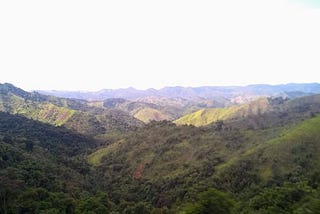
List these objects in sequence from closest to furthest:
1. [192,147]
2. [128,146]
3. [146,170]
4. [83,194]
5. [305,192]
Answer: [305,192]
[83,194]
[146,170]
[192,147]
[128,146]

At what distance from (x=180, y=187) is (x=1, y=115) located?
112 m

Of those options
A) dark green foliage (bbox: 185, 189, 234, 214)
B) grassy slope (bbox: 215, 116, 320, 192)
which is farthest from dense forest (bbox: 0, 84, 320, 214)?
grassy slope (bbox: 215, 116, 320, 192)

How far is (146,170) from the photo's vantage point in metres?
131

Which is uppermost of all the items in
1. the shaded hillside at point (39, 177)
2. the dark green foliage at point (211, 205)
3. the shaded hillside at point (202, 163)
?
the dark green foliage at point (211, 205)

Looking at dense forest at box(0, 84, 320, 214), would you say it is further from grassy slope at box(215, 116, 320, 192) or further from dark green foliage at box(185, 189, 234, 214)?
grassy slope at box(215, 116, 320, 192)

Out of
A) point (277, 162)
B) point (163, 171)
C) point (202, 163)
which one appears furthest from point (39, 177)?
point (277, 162)

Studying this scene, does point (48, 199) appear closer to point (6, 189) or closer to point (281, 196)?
point (6, 189)

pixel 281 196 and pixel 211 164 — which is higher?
pixel 281 196

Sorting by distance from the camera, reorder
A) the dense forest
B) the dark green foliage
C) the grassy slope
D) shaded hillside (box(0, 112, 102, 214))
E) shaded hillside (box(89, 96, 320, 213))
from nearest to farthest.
Answer: the dark green foliage, the dense forest, shaded hillside (box(0, 112, 102, 214)), shaded hillside (box(89, 96, 320, 213)), the grassy slope

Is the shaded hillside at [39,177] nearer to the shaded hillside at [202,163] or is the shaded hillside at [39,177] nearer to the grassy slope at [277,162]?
the shaded hillside at [202,163]

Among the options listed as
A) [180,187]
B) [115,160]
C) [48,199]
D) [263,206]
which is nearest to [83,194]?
[48,199]

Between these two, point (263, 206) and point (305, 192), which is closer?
point (263, 206)

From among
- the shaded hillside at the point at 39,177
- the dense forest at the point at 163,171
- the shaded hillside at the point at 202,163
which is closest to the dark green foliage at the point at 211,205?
the dense forest at the point at 163,171

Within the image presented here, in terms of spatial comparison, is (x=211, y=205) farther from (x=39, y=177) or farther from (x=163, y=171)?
(x=163, y=171)
